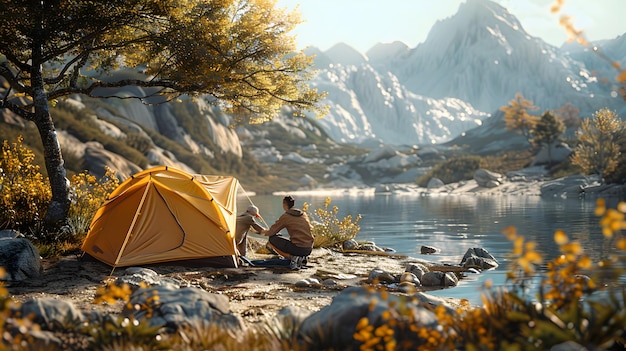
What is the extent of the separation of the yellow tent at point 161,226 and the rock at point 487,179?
63910 millimetres

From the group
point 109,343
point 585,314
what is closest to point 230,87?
point 109,343

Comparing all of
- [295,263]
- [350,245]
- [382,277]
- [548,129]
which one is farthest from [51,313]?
[548,129]

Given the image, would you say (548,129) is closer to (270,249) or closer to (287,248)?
(270,249)

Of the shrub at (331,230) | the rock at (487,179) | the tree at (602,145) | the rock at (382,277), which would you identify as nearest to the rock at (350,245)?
the shrub at (331,230)

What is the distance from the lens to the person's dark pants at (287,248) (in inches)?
572

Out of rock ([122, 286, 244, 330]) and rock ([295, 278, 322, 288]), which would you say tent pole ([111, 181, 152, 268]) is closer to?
rock ([295, 278, 322, 288])

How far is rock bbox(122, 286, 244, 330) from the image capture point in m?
6.58

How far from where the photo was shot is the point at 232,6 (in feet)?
49.5

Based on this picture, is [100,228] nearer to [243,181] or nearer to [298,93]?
[298,93]

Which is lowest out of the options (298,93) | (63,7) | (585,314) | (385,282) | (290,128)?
(385,282)

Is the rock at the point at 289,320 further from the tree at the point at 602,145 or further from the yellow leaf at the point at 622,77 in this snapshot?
the tree at the point at 602,145

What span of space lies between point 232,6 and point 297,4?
1.75 meters

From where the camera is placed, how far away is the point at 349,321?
5.80m

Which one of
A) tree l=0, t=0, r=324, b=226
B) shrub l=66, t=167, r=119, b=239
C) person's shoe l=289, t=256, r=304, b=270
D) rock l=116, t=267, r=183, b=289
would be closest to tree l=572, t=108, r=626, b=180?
tree l=0, t=0, r=324, b=226
